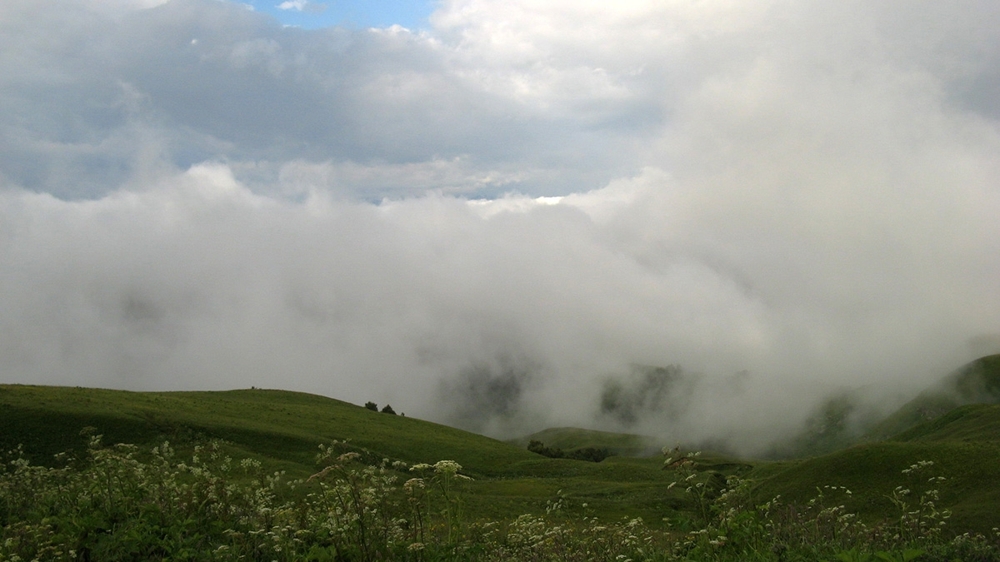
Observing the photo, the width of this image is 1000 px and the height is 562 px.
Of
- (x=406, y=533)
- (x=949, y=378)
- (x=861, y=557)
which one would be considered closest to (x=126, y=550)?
(x=406, y=533)

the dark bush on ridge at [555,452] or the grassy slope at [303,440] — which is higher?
the grassy slope at [303,440]

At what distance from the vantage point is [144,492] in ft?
33.4

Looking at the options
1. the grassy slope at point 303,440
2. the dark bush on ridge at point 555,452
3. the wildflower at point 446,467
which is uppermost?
the wildflower at point 446,467

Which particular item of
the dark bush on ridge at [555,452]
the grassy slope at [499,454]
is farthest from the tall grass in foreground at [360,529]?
the dark bush on ridge at [555,452]

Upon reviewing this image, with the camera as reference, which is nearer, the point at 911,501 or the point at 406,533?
the point at 406,533

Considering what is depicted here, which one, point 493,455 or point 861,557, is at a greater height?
point 861,557

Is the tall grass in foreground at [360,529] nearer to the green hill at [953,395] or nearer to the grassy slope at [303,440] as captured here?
the grassy slope at [303,440]

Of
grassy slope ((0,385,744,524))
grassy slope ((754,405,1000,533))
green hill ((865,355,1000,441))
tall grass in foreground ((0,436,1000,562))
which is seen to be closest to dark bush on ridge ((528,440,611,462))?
grassy slope ((0,385,744,524))

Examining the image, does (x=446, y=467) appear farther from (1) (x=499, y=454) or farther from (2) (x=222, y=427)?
(1) (x=499, y=454)

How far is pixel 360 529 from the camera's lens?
8.60 metres

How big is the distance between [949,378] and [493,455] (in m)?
163

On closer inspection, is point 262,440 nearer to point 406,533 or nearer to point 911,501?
point 911,501

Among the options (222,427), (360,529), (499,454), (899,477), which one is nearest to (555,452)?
(499,454)

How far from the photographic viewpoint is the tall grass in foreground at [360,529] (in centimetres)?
846
